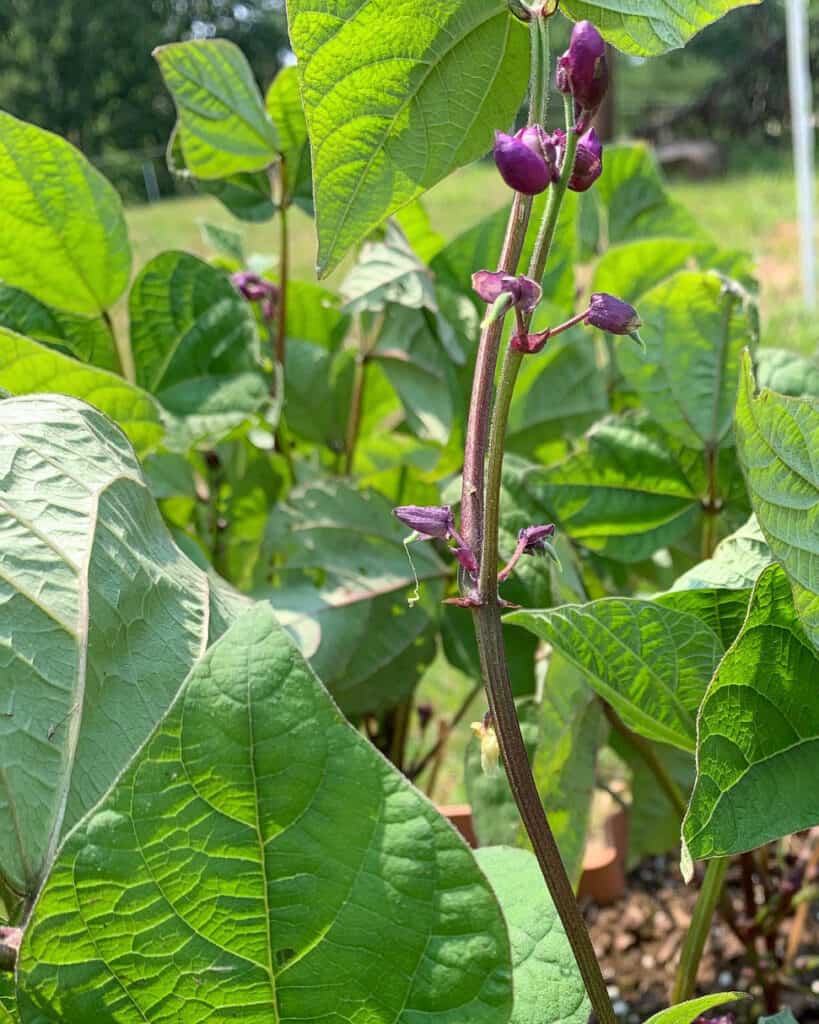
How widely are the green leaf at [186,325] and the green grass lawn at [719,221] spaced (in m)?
2.94

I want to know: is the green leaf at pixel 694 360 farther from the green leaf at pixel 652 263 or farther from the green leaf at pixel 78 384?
the green leaf at pixel 78 384

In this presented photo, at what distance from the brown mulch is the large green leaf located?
0.60 metres

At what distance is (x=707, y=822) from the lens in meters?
0.33

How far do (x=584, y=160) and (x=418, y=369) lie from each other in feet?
1.28

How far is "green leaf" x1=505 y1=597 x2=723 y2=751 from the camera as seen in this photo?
0.37 meters

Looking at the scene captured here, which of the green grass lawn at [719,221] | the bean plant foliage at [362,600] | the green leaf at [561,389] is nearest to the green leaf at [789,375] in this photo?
the bean plant foliage at [362,600]

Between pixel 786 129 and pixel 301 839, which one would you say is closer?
pixel 301 839

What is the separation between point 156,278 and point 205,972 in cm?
48

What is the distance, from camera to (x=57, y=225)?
58 centimetres

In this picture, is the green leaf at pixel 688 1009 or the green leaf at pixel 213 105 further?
the green leaf at pixel 213 105

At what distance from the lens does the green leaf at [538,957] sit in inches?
13.1

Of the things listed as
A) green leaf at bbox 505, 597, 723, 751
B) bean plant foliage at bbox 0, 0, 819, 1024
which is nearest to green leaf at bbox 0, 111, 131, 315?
bean plant foliage at bbox 0, 0, 819, 1024

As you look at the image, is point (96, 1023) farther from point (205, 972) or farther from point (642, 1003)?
point (642, 1003)

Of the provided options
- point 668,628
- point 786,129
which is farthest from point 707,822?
point 786,129
